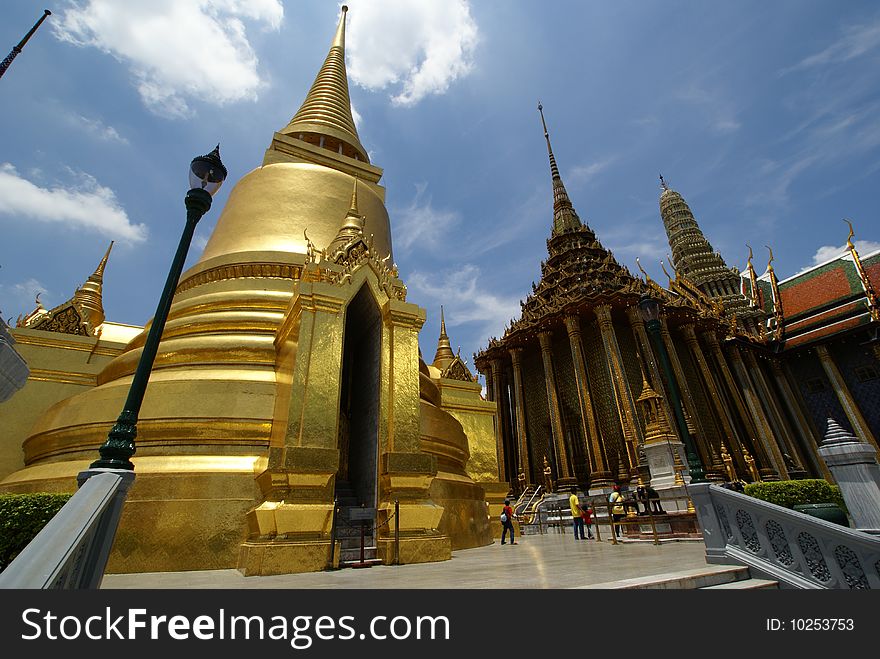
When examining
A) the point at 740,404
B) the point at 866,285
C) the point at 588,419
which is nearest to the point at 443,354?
the point at 588,419

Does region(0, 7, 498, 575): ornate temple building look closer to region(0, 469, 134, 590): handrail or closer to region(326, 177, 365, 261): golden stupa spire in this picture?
region(326, 177, 365, 261): golden stupa spire

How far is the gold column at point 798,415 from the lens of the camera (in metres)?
23.7

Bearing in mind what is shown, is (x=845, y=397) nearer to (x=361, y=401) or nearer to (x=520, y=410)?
(x=520, y=410)

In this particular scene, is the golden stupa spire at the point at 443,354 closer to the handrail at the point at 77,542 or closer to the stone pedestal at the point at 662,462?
the stone pedestal at the point at 662,462

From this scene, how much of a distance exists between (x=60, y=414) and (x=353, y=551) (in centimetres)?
536

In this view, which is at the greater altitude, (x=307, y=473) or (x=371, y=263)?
(x=371, y=263)

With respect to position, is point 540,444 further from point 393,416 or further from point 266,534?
point 266,534

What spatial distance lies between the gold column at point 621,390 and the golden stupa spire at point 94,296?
18.2 metres

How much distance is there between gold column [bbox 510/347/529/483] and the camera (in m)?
21.4

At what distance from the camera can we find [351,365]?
8258mm

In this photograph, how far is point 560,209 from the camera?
93.6ft

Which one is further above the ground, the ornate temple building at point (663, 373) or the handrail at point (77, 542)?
the ornate temple building at point (663, 373)

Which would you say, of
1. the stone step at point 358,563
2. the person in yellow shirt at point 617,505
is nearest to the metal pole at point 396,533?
the stone step at point 358,563
